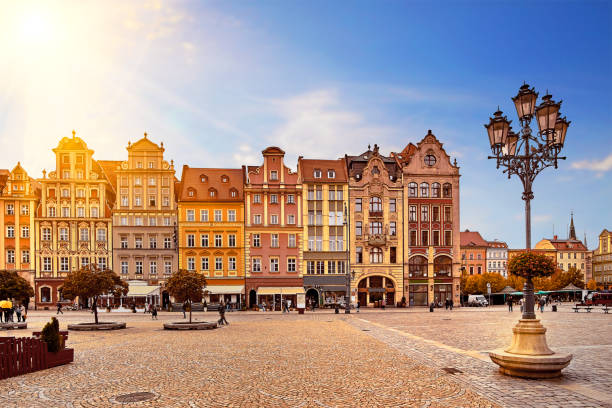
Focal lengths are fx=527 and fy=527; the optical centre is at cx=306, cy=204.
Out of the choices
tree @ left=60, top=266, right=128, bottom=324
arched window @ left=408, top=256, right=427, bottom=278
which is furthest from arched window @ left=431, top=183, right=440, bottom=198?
tree @ left=60, top=266, right=128, bottom=324

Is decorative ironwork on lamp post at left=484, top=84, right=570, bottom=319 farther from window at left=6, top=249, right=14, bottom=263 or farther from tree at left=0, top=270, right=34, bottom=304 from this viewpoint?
window at left=6, top=249, right=14, bottom=263

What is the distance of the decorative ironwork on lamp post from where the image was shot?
14.3 m

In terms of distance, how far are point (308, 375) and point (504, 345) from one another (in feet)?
34.7

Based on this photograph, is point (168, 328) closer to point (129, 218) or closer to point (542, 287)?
point (129, 218)

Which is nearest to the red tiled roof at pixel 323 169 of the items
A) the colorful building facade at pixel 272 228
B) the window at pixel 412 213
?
the colorful building facade at pixel 272 228

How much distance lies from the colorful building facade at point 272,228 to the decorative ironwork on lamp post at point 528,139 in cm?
4541

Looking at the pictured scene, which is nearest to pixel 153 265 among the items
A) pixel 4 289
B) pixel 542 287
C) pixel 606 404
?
pixel 4 289

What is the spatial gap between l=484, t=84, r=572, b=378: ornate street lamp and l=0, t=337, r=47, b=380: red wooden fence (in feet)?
43.4

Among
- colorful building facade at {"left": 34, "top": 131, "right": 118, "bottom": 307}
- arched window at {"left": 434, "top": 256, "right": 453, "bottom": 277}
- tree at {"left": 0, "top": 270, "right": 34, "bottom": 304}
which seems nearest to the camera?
tree at {"left": 0, "top": 270, "right": 34, "bottom": 304}

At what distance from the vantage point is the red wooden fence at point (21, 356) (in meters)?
14.6

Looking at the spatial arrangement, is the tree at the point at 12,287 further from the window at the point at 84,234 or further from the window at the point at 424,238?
the window at the point at 424,238

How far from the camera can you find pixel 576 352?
19.1 metres

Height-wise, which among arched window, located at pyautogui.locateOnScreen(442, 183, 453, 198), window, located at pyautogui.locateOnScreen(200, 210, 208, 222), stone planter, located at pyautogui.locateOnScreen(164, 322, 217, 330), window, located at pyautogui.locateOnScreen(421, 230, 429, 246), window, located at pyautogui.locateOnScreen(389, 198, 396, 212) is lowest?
stone planter, located at pyautogui.locateOnScreen(164, 322, 217, 330)

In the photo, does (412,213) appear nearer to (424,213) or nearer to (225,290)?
(424,213)
